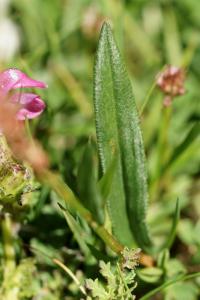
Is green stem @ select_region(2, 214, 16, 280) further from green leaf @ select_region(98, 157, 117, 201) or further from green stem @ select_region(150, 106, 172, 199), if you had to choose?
green stem @ select_region(150, 106, 172, 199)

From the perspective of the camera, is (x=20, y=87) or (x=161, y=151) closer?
(x=20, y=87)

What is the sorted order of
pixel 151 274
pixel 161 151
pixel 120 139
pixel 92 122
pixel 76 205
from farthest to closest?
pixel 92 122 < pixel 161 151 < pixel 151 274 < pixel 120 139 < pixel 76 205

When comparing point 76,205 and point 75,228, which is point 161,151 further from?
point 76,205

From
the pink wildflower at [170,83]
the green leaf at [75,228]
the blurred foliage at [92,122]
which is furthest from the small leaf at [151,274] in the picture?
the pink wildflower at [170,83]

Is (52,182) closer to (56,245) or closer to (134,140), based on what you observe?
(134,140)

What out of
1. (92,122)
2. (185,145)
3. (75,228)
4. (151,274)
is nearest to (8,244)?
(75,228)

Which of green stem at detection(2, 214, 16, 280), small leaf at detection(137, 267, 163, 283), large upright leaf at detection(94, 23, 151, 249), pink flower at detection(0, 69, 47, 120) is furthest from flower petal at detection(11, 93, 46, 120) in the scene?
small leaf at detection(137, 267, 163, 283)
